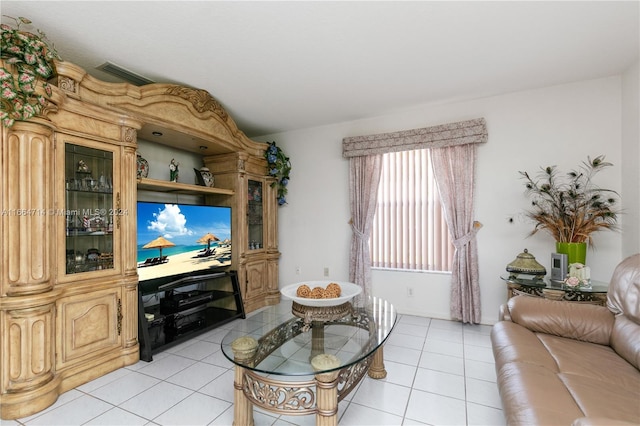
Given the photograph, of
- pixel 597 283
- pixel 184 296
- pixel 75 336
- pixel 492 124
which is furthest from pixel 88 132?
pixel 597 283

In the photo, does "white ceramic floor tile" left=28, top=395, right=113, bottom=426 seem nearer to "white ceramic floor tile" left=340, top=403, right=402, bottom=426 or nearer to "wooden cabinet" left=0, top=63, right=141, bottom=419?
"wooden cabinet" left=0, top=63, right=141, bottom=419

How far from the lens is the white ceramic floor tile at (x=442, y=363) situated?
2.29 metres

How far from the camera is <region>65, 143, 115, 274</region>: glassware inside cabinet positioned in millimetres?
2148

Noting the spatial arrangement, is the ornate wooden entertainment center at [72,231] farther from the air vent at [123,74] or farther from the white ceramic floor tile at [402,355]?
the white ceramic floor tile at [402,355]

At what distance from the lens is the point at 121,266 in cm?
241

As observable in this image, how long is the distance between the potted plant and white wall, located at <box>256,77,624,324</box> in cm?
9

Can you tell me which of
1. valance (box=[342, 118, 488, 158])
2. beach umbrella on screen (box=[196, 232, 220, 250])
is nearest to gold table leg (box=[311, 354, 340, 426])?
beach umbrella on screen (box=[196, 232, 220, 250])

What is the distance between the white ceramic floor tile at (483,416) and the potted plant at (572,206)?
5.66 ft

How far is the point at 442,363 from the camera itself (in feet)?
7.87

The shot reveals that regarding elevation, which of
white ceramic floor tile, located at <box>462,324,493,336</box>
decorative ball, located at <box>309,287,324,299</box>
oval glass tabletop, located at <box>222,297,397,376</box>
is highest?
decorative ball, located at <box>309,287,324,299</box>

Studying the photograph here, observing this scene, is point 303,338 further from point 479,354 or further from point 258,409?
point 479,354

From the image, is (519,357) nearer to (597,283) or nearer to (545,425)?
(545,425)

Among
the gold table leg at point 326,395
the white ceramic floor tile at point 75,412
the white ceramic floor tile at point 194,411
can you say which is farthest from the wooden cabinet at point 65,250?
the gold table leg at point 326,395

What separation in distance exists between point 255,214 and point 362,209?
1.48m
